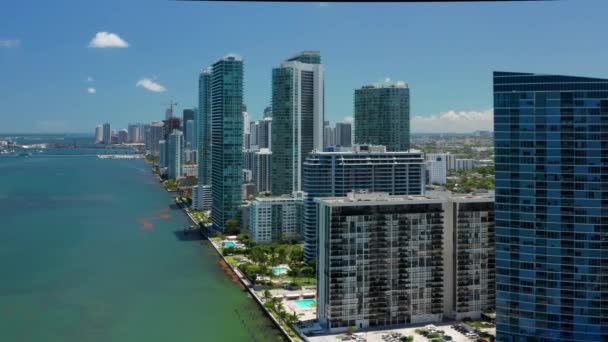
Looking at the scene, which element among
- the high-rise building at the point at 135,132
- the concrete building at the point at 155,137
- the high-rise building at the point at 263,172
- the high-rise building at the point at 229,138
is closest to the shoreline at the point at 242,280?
the high-rise building at the point at 229,138

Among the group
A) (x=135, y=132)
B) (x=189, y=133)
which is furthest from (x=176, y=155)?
(x=135, y=132)

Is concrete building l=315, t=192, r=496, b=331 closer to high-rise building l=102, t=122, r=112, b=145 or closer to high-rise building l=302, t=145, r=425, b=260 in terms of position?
high-rise building l=302, t=145, r=425, b=260

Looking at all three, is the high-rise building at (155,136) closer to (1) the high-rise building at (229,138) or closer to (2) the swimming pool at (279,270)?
(1) the high-rise building at (229,138)

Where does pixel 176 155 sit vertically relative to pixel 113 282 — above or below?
above

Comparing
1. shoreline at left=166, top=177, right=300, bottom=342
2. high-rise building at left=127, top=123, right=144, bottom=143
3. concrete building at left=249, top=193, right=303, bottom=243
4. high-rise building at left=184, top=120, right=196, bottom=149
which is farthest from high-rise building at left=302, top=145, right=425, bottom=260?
high-rise building at left=127, top=123, right=144, bottom=143

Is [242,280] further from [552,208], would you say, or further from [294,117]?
[294,117]
